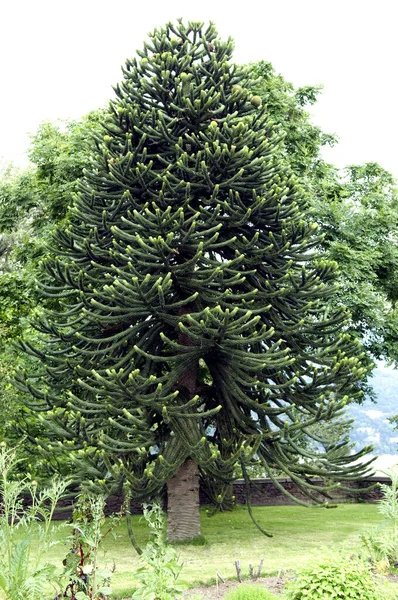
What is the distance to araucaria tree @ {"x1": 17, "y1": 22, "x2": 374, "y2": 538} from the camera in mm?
10039

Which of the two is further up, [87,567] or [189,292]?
[189,292]

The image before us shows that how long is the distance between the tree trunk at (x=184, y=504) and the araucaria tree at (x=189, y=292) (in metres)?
0.03

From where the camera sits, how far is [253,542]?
11.2 meters

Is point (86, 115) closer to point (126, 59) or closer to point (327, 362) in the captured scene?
point (126, 59)

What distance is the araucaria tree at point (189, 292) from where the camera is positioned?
32.9ft

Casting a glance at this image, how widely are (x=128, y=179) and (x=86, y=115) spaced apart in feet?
30.6

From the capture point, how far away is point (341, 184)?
19.3m

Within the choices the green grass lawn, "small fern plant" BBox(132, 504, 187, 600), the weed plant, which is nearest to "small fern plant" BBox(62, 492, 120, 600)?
the weed plant

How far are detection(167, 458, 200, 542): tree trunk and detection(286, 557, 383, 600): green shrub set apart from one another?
5746 millimetres

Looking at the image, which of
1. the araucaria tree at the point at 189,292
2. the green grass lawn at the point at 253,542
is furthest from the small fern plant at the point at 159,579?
the araucaria tree at the point at 189,292

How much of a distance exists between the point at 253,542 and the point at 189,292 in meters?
4.69

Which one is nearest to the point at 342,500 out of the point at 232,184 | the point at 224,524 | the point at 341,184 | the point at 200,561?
the point at 224,524

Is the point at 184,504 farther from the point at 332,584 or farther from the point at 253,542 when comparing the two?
the point at 332,584

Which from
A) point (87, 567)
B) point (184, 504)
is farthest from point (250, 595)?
point (184, 504)
